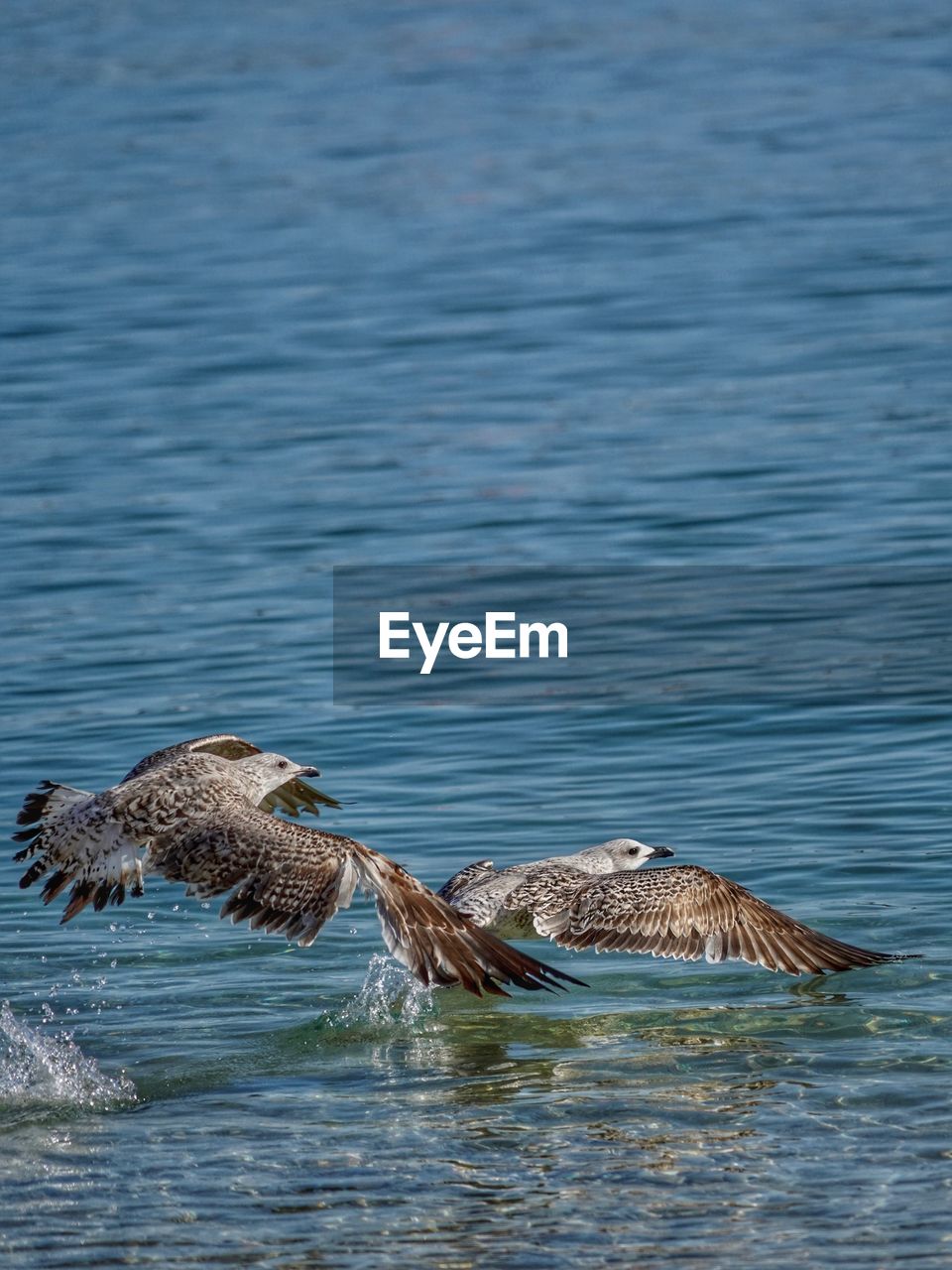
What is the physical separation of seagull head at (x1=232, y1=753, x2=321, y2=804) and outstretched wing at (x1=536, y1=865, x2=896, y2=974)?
131 centimetres

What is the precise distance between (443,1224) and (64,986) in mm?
3572

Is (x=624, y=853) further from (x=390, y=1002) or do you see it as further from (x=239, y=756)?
(x=239, y=756)

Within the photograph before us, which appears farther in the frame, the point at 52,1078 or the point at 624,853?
the point at 624,853

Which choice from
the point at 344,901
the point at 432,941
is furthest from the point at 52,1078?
the point at 432,941

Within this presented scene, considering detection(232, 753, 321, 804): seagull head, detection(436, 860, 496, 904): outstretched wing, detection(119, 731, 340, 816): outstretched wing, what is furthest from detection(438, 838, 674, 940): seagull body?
detection(119, 731, 340, 816): outstretched wing

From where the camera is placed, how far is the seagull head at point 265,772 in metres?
11.2

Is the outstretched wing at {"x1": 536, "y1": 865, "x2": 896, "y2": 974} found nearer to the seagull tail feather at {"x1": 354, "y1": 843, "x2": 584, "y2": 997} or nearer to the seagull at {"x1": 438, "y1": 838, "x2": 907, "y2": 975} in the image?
the seagull at {"x1": 438, "y1": 838, "x2": 907, "y2": 975}

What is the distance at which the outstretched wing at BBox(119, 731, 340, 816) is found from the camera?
1128cm

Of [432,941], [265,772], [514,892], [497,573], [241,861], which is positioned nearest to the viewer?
[432,941]

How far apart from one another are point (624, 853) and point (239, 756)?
1873mm

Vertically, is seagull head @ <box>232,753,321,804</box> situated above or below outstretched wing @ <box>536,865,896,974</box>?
above

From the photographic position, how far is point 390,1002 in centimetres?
1125

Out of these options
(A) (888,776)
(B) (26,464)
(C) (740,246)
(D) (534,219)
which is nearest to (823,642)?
(A) (888,776)

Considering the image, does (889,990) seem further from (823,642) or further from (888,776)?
(823,642)
